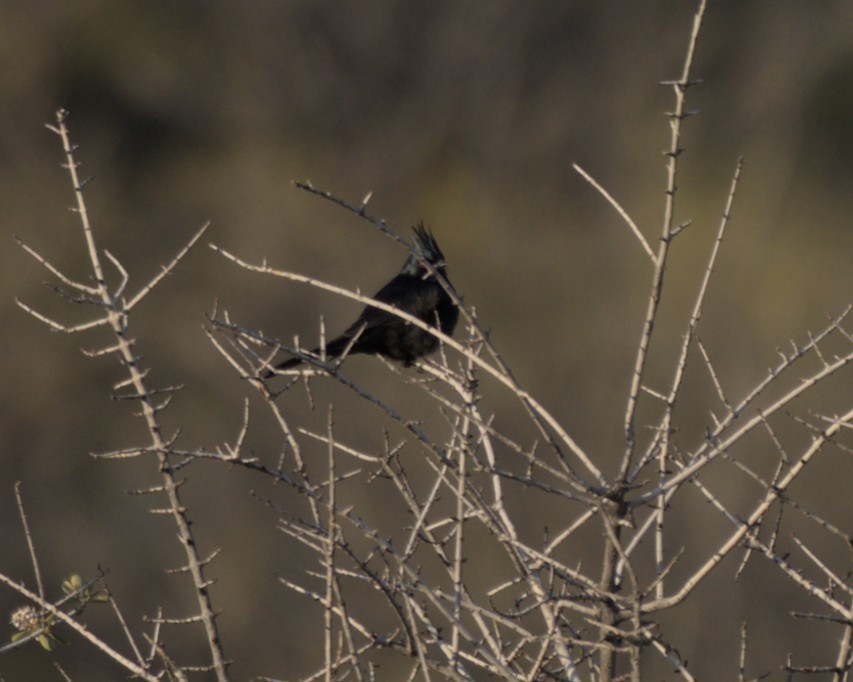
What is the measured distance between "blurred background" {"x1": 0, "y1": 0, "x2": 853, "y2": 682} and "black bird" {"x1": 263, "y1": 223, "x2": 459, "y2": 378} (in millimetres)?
7921

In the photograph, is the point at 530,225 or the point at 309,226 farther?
the point at 530,225

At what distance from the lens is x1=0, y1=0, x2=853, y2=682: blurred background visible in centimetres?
1584

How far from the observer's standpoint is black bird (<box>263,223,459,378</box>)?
6.76m

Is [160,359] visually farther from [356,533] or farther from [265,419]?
[356,533]

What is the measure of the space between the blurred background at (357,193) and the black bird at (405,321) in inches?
312

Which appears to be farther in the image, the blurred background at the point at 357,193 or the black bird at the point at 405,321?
the blurred background at the point at 357,193

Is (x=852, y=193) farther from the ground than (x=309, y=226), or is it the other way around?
(x=852, y=193)

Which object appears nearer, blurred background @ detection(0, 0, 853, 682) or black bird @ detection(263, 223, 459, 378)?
black bird @ detection(263, 223, 459, 378)

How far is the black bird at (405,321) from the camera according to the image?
6758 mm

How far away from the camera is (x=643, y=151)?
1748 cm

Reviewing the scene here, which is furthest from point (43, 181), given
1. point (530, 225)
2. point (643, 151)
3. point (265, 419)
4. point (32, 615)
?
point (32, 615)

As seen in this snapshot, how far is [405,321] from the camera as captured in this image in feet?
22.0

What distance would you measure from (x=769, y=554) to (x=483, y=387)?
37.9ft

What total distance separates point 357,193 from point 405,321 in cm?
1039
